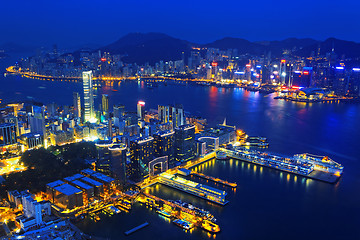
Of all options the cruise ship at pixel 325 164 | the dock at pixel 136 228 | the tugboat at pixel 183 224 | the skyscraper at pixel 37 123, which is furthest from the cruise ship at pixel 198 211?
the skyscraper at pixel 37 123

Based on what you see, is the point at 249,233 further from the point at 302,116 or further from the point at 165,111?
the point at 302,116

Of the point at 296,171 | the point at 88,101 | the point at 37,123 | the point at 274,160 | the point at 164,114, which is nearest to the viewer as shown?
the point at 296,171

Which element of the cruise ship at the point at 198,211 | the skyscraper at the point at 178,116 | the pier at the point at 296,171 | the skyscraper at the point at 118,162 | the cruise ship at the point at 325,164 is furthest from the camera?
the skyscraper at the point at 178,116

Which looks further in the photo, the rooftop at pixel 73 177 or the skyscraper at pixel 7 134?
the skyscraper at pixel 7 134

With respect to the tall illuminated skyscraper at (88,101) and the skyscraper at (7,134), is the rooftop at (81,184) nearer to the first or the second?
the skyscraper at (7,134)

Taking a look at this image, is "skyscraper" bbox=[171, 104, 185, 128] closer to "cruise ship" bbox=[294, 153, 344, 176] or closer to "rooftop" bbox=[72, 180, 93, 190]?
"cruise ship" bbox=[294, 153, 344, 176]

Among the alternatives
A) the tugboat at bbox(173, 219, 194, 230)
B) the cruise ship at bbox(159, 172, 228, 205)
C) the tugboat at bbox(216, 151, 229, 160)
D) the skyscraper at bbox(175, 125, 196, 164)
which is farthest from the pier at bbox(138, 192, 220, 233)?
the tugboat at bbox(216, 151, 229, 160)

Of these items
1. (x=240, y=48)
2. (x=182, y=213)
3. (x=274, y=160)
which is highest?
(x=240, y=48)

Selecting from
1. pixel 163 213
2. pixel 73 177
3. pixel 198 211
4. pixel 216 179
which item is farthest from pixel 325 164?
pixel 73 177

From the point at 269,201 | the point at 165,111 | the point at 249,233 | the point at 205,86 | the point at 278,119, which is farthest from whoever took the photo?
the point at 205,86

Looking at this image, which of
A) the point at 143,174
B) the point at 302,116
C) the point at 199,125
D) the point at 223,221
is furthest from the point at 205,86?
the point at 223,221

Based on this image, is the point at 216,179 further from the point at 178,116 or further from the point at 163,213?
the point at 178,116
